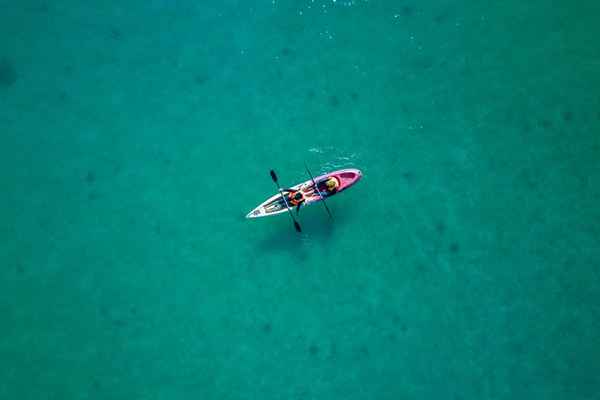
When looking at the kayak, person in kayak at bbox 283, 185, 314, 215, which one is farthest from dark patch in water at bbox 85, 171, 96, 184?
person in kayak at bbox 283, 185, 314, 215

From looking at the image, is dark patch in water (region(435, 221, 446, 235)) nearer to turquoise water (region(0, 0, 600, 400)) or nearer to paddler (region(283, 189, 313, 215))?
turquoise water (region(0, 0, 600, 400))

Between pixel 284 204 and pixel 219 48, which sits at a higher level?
pixel 219 48

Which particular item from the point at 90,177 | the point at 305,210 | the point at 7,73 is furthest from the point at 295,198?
the point at 7,73

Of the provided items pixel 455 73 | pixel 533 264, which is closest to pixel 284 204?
pixel 455 73

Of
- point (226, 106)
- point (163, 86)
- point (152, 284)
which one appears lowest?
point (152, 284)

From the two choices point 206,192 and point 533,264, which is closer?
point 533,264

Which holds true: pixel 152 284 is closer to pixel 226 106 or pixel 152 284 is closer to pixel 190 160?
pixel 190 160
